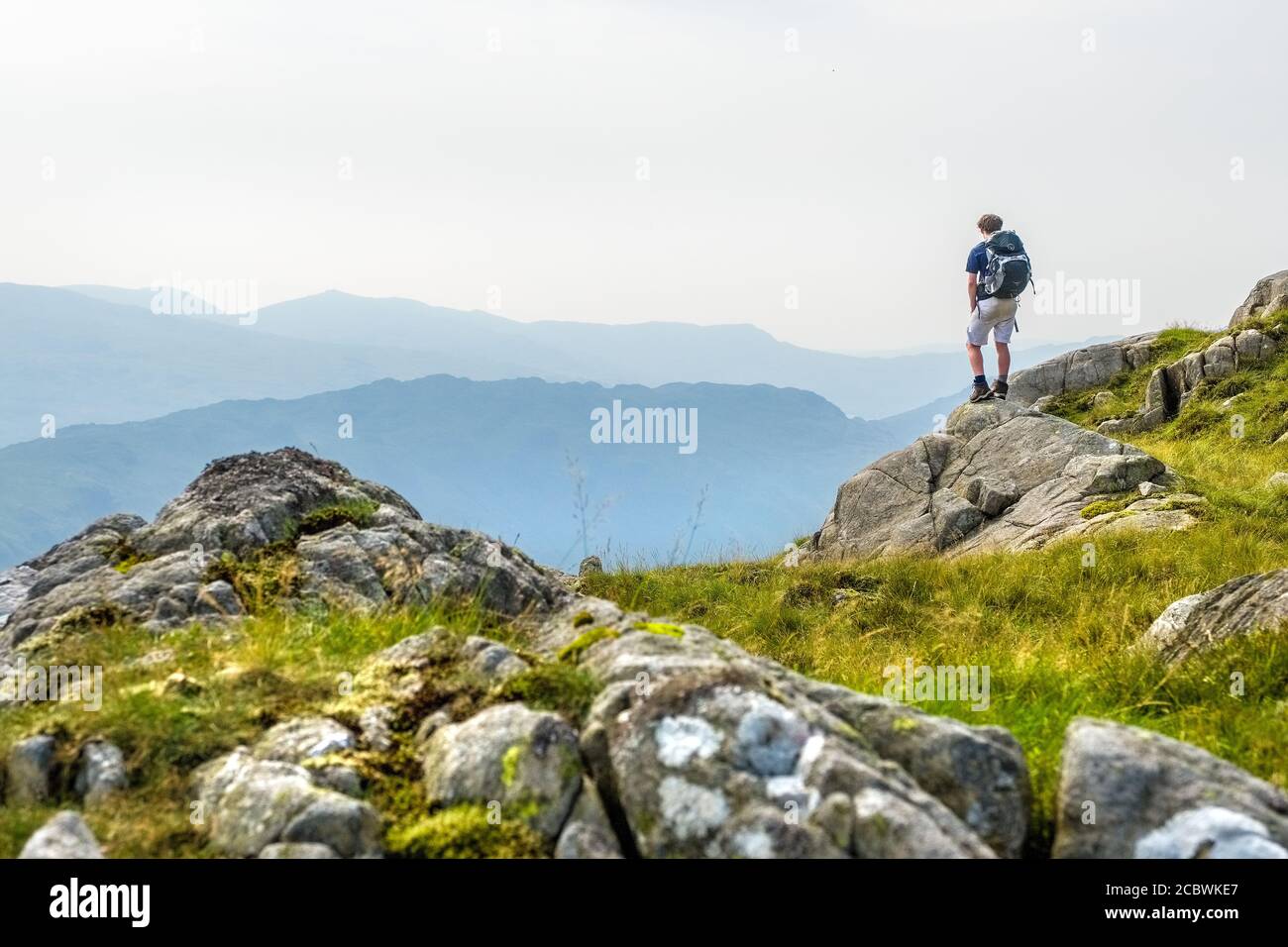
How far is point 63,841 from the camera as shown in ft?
14.7

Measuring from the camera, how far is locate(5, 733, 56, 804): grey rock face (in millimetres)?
5422

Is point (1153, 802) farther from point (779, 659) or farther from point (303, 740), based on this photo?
point (779, 659)

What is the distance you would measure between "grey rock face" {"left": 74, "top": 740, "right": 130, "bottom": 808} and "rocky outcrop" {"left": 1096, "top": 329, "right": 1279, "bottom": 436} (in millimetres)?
31137

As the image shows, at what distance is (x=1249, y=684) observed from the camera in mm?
8023

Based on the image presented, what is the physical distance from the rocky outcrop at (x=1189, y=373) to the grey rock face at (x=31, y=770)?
103 feet

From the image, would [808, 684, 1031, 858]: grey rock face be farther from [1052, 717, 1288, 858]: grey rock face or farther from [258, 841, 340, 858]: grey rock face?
[258, 841, 340, 858]: grey rock face

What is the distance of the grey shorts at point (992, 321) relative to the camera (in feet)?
74.8

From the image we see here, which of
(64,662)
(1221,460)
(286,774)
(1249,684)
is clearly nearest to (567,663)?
(286,774)

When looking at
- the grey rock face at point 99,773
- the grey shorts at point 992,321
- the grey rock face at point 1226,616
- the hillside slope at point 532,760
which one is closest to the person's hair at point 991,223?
the grey shorts at point 992,321

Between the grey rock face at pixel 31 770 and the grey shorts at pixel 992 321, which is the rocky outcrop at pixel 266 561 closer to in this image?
the grey rock face at pixel 31 770

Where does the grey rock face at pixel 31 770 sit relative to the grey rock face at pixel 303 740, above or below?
below

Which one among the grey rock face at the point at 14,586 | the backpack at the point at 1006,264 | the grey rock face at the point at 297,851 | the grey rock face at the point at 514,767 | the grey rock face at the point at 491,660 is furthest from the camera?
the backpack at the point at 1006,264

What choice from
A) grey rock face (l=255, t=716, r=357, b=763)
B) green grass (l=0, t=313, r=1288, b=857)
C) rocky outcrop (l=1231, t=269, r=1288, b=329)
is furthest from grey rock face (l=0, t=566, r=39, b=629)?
rocky outcrop (l=1231, t=269, r=1288, b=329)

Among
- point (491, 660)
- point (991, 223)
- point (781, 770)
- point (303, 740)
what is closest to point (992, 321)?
point (991, 223)
